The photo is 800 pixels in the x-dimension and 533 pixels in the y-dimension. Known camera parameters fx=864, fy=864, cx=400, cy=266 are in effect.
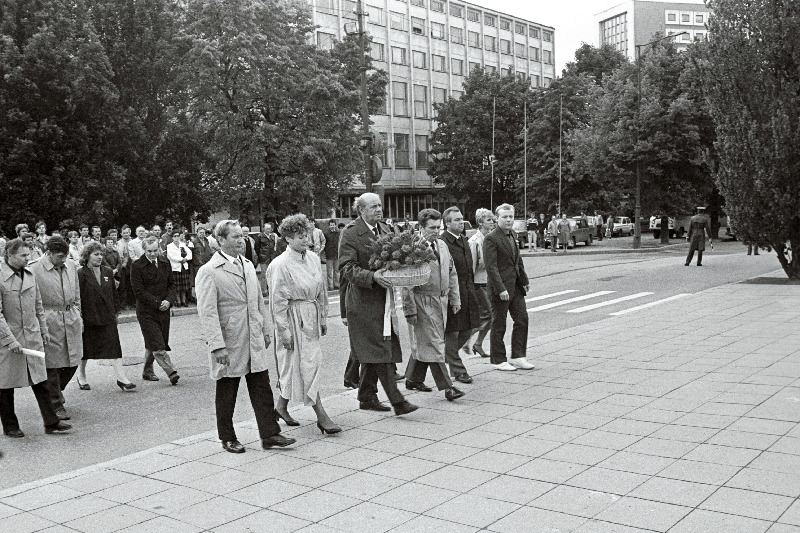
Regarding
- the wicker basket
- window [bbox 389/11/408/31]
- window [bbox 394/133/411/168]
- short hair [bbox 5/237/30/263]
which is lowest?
the wicker basket

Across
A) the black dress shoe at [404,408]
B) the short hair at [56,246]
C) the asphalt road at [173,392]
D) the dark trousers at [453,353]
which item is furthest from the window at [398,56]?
the black dress shoe at [404,408]

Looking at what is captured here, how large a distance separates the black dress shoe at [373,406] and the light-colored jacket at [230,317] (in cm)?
154

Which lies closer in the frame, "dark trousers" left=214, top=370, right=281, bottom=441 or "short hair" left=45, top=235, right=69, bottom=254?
"dark trousers" left=214, top=370, right=281, bottom=441

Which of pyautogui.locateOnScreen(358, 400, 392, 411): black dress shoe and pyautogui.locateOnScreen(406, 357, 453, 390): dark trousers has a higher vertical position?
pyautogui.locateOnScreen(406, 357, 453, 390): dark trousers

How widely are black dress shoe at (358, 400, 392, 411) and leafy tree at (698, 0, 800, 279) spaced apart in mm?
14495

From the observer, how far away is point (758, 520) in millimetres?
4746

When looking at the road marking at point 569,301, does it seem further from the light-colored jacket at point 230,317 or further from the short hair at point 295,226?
the light-colored jacket at point 230,317

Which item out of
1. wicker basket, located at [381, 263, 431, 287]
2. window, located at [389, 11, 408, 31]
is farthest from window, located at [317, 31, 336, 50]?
wicker basket, located at [381, 263, 431, 287]

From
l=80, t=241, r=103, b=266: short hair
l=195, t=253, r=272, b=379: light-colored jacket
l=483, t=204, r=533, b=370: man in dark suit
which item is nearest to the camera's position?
l=195, t=253, r=272, b=379: light-colored jacket

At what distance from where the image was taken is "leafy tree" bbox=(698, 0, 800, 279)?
62.8 feet

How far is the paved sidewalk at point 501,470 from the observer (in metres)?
5.02

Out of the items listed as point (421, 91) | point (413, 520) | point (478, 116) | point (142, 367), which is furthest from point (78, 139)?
point (421, 91)

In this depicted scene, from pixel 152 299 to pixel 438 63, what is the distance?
69.7 m

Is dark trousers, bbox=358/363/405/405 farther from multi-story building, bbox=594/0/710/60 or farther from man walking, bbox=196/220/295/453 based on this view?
multi-story building, bbox=594/0/710/60
